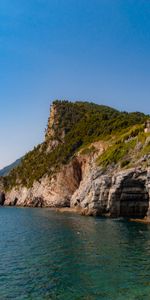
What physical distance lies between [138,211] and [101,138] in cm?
5754

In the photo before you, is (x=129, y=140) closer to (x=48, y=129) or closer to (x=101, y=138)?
(x=101, y=138)

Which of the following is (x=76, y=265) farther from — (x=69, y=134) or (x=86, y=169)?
(x=69, y=134)

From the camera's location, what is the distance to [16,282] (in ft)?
97.5

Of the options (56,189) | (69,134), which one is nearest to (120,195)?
(56,189)

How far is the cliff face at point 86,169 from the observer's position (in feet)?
257

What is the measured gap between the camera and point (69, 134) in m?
158

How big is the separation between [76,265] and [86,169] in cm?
8756

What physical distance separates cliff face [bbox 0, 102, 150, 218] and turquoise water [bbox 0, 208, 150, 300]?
2132 centimetres

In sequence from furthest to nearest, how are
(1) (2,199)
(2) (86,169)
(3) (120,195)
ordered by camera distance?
(1) (2,199), (2) (86,169), (3) (120,195)

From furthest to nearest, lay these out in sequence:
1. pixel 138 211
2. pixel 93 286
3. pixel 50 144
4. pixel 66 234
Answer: pixel 50 144, pixel 138 211, pixel 66 234, pixel 93 286

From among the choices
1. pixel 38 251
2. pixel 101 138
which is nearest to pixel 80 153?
pixel 101 138

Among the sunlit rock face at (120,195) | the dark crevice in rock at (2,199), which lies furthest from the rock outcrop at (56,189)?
the sunlit rock face at (120,195)

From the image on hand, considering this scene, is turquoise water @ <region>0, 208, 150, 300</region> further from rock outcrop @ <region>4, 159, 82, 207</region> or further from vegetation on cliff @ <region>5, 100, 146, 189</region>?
rock outcrop @ <region>4, 159, 82, 207</region>

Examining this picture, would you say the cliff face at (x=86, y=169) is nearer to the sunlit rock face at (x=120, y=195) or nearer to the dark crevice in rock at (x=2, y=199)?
the sunlit rock face at (x=120, y=195)
